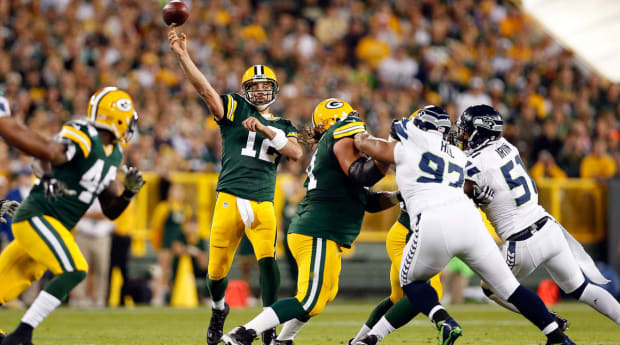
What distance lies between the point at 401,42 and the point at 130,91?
628 centimetres

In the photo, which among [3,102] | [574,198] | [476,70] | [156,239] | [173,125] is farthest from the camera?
[476,70]

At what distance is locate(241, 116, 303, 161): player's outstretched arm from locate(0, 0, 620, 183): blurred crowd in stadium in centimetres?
705

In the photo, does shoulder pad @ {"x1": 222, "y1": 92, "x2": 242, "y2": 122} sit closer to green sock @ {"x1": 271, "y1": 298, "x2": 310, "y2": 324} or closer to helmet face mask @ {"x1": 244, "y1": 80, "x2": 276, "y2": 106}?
helmet face mask @ {"x1": 244, "y1": 80, "x2": 276, "y2": 106}

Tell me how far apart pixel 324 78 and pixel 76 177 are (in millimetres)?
11092

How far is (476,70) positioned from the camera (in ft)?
59.4

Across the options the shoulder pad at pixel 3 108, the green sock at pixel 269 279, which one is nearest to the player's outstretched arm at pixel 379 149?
the green sock at pixel 269 279

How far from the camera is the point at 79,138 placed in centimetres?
562

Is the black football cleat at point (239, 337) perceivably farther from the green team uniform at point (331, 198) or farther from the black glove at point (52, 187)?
the black glove at point (52, 187)

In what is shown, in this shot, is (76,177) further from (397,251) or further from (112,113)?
(397,251)

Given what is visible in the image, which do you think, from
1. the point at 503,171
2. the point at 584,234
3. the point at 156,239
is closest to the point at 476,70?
the point at 584,234

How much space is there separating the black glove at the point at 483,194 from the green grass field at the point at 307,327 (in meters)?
1.58

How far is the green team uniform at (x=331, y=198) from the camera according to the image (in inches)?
244

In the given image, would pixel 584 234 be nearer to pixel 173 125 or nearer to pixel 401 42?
pixel 401 42

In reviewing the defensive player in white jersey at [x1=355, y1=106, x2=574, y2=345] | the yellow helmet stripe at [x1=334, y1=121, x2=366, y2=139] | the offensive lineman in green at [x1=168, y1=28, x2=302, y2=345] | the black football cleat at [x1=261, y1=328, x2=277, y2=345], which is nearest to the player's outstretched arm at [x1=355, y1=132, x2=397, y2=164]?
the defensive player in white jersey at [x1=355, y1=106, x2=574, y2=345]
